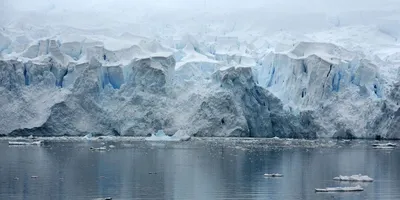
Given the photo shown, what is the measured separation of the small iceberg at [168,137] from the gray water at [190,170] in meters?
1.68

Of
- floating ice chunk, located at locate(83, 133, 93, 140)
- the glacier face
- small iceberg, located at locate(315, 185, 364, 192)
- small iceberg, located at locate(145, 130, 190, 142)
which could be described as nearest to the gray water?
small iceberg, located at locate(315, 185, 364, 192)

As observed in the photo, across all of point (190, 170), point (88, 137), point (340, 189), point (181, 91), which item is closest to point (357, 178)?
point (340, 189)

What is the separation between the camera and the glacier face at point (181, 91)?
104 ft

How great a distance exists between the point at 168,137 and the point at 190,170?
12547mm

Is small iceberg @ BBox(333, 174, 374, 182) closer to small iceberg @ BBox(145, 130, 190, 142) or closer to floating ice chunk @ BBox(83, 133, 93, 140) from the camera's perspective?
small iceberg @ BBox(145, 130, 190, 142)

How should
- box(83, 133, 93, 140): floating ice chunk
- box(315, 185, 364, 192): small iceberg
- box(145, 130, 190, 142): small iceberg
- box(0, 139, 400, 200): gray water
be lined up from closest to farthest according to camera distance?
1. box(0, 139, 400, 200): gray water
2. box(315, 185, 364, 192): small iceberg
3. box(83, 133, 93, 140): floating ice chunk
4. box(145, 130, 190, 142): small iceberg

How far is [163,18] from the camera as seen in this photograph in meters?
46.5

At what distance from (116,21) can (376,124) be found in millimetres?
17620

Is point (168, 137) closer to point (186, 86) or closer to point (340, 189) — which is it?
point (186, 86)

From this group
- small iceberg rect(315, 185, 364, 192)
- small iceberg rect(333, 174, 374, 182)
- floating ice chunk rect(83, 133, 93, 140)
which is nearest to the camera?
small iceberg rect(315, 185, 364, 192)

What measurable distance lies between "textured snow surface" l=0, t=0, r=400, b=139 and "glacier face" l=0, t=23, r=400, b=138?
4cm

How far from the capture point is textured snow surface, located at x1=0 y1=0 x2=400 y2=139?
31953 millimetres

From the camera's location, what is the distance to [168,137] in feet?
105

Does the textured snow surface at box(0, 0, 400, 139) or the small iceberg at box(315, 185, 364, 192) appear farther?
the textured snow surface at box(0, 0, 400, 139)
